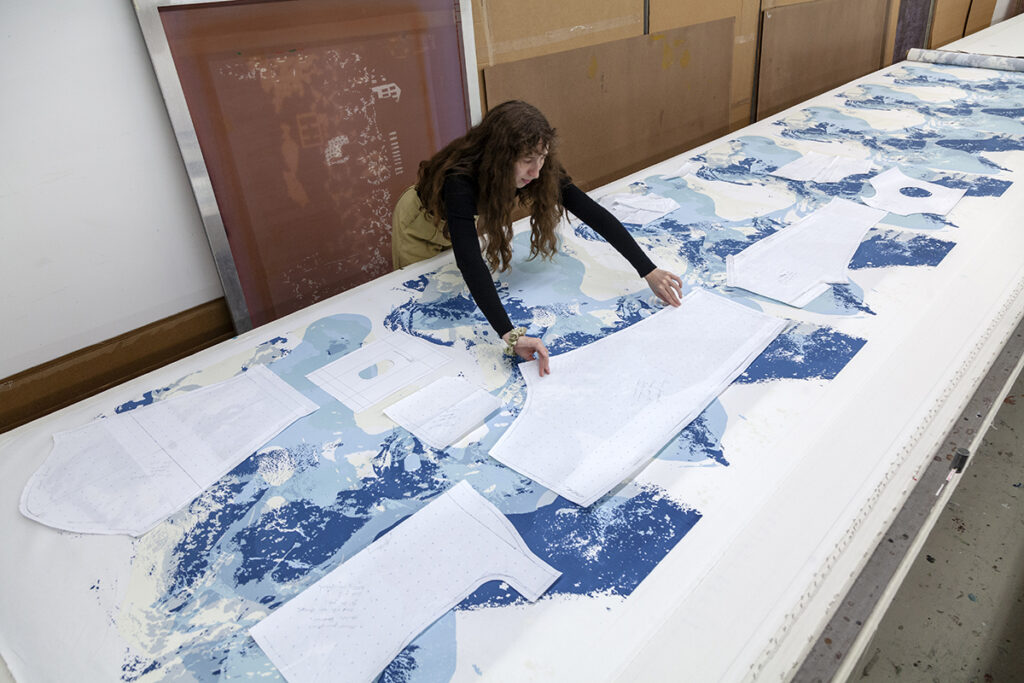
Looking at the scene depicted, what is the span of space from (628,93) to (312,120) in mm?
1305

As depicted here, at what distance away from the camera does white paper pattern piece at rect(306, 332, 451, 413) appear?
118 centimetres

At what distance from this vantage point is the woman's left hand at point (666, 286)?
4.56 feet

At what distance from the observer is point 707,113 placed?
287 cm

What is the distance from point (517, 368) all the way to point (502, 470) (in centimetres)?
27

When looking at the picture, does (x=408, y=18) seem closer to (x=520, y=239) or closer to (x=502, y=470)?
(x=520, y=239)

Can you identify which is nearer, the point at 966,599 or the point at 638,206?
the point at 966,599

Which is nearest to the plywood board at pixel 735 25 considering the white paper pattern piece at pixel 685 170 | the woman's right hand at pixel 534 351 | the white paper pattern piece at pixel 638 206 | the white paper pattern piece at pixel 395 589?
the white paper pattern piece at pixel 685 170

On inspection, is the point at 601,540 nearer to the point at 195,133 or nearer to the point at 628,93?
the point at 195,133

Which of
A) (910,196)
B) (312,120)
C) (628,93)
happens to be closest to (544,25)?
(628,93)

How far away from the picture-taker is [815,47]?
130 inches

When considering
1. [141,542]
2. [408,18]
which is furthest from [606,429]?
[408,18]

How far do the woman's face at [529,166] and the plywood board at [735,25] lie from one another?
147 centimetres

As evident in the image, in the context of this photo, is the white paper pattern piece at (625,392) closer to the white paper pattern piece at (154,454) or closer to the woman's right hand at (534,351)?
the woman's right hand at (534,351)

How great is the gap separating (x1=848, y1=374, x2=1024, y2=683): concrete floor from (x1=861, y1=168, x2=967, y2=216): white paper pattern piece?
0.75m
